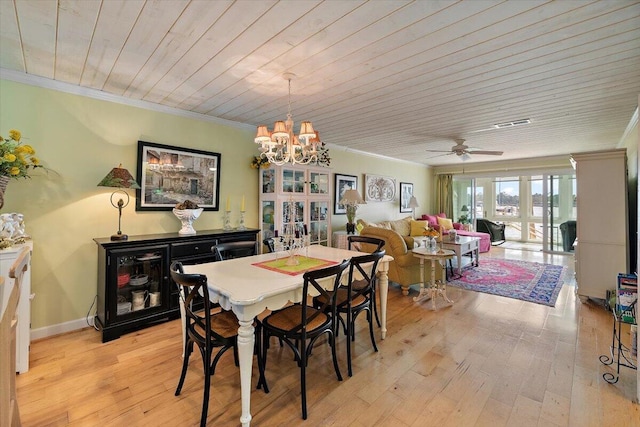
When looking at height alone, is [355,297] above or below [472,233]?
below

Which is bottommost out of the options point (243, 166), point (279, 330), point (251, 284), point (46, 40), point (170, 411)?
point (170, 411)

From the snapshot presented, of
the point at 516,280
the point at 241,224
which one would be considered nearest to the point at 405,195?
the point at 516,280

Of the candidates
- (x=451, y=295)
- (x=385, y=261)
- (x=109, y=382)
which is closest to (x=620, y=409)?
(x=385, y=261)

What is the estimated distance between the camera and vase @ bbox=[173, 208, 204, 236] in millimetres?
3264

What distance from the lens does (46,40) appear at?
6.56ft

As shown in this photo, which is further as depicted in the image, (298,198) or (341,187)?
(341,187)

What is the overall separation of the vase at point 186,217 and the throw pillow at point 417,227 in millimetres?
5214

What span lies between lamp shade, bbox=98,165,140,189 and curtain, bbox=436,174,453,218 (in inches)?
322

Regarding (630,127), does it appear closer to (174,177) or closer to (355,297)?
(355,297)

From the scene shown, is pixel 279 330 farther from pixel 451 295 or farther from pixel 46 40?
pixel 451 295

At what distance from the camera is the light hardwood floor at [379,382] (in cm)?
176

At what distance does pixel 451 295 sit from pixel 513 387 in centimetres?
202

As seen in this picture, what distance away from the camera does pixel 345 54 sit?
6.97ft

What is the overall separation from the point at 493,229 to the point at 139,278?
8753mm
